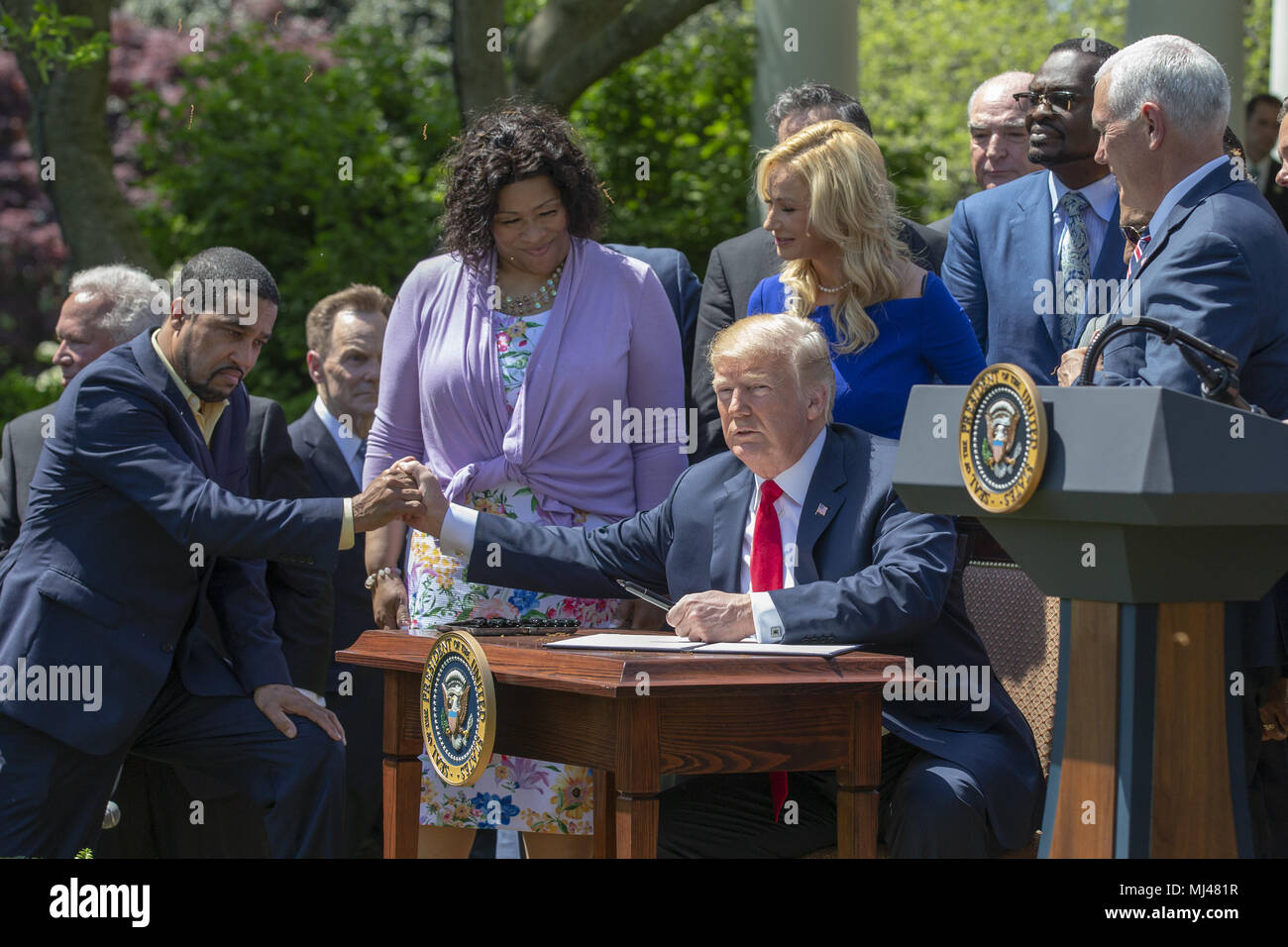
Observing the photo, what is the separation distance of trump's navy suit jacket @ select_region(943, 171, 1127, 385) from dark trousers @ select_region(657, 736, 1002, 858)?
1414 millimetres

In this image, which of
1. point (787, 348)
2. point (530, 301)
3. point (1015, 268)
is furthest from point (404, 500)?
point (1015, 268)

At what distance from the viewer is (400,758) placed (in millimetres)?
4137

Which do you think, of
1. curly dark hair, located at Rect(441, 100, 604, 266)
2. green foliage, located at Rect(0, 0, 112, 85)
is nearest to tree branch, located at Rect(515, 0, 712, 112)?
green foliage, located at Rect(0, 0, 112, 85)

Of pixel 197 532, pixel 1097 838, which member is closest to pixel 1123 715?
pixel 1097 838

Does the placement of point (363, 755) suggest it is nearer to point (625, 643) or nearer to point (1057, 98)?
point (625, 643)

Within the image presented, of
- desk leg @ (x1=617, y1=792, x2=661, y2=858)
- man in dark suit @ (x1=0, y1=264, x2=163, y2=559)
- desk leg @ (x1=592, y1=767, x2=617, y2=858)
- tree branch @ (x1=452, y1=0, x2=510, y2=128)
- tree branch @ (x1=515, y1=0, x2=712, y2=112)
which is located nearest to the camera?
desk leg @ (x1=617, y1=792, x2=661, y2=858)

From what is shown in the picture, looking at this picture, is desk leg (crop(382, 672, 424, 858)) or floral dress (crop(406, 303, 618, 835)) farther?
floral dress (crop(406, 303, 618, 835))

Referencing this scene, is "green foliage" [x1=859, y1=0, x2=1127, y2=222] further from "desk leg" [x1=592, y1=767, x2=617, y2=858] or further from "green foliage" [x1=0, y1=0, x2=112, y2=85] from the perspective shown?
"desk leg" [x1=592, y1=767, x2=617, y2=858]

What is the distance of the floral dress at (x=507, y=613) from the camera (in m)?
4.69

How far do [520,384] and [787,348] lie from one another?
970 millimetres

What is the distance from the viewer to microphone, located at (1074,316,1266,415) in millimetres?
3221

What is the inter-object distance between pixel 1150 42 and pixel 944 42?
69.1 feet

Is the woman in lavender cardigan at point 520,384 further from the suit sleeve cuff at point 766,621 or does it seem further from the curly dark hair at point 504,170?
the suit sleeve cuff at point 766,621

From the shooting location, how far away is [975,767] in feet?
13.3
